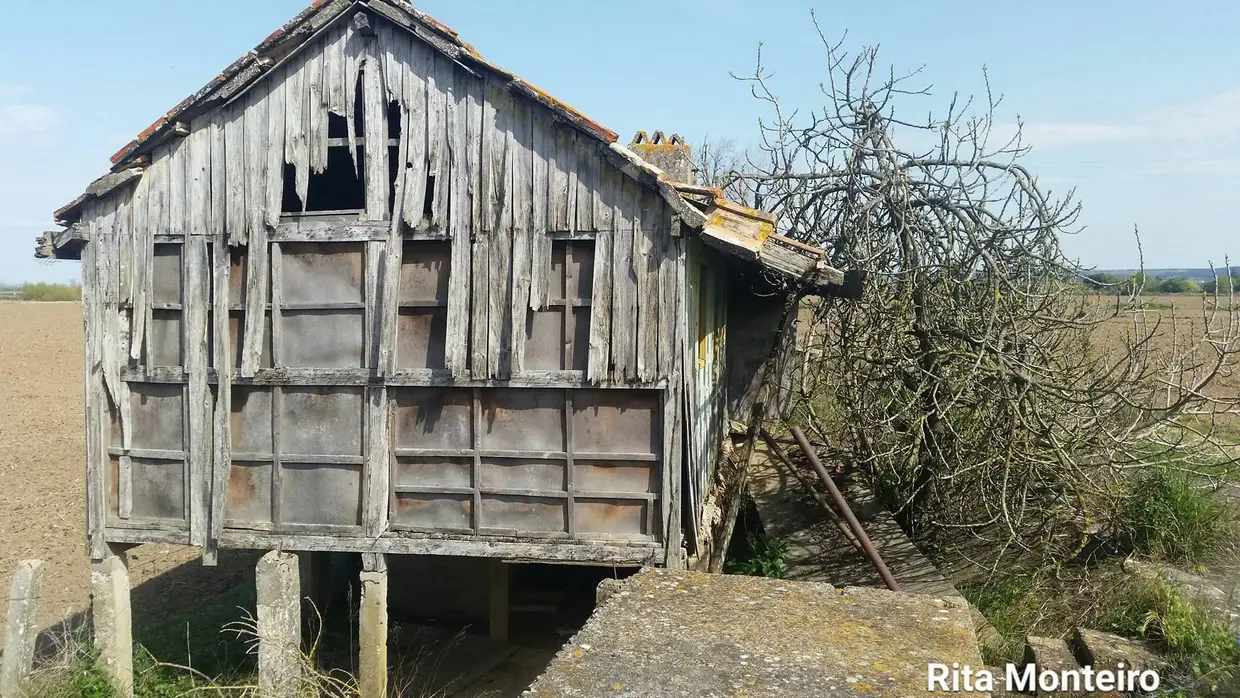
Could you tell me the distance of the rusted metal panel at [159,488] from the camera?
23.9 feet

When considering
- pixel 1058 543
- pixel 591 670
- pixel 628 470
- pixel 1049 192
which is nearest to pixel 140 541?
pixel 628 470

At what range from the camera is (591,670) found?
4000mm

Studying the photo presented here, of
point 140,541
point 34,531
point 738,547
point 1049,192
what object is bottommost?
point 34,531

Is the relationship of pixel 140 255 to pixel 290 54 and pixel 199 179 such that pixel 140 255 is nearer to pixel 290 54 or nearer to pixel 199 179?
pixel 199 179

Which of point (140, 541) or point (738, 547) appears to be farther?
point (738, 547)

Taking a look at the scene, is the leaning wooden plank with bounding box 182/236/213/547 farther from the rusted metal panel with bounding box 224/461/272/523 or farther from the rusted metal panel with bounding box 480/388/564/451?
the rusted metal panel with bounding box 480/388/564/451

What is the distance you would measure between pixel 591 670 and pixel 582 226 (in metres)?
3.61

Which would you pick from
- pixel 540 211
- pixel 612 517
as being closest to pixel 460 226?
pixel 540 211

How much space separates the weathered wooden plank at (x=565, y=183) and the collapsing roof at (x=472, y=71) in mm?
160

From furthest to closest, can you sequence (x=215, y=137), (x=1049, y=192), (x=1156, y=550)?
1. (x=1049, y=192)
2. (x=1156, y=550)
3. (x=215, y=137)

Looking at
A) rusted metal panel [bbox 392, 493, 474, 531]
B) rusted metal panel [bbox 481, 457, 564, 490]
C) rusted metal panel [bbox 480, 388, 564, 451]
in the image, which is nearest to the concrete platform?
rusted metal panel [bbox 481, 457, 564, 490]

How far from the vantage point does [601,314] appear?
643 centimetres

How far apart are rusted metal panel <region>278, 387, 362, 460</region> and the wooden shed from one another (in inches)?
0.8

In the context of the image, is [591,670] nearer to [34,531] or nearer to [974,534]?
[974,534]
